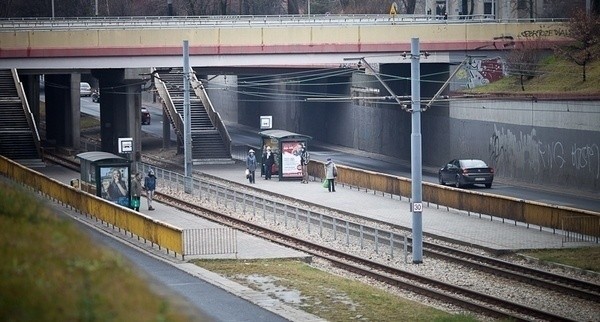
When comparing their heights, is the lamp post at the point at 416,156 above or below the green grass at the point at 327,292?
above

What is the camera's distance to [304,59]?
58.2 meters

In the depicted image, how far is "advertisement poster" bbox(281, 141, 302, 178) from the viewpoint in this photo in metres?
51.8

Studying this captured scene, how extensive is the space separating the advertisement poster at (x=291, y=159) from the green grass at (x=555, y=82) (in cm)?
1039

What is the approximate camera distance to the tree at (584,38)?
54781 mm

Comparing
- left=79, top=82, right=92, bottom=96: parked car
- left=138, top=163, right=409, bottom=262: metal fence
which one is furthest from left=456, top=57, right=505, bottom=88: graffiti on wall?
left=79, top=82, right=92, bottom=96: parked car

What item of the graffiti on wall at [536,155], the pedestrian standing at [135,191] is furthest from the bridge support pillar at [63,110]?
the pedestrian standing at [135,191]

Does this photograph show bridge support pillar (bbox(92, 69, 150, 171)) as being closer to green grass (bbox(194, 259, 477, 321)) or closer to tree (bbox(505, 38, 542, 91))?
tree (bbox(505, 38, 542, 91))

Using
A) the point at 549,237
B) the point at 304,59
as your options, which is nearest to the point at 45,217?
the point at 549,237

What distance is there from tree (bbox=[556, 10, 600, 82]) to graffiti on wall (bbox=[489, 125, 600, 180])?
497 cm

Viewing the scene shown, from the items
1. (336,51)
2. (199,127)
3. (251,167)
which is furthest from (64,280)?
(199,127)

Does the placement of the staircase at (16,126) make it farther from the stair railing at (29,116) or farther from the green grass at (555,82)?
the green grass at (555,82)

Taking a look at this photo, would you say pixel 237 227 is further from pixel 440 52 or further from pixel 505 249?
pixel 440 52

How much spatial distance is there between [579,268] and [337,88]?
49.7 m

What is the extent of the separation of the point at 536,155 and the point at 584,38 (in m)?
8.44
